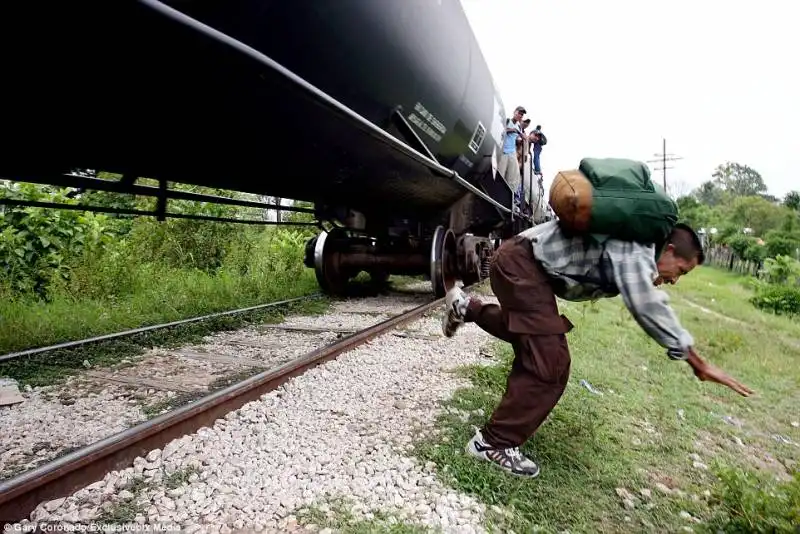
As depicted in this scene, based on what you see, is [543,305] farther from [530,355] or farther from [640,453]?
[640,453]

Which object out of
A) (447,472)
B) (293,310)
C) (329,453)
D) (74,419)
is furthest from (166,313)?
(447,472)

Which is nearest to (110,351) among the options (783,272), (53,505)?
(53,505)

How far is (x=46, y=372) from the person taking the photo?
10.2 feet

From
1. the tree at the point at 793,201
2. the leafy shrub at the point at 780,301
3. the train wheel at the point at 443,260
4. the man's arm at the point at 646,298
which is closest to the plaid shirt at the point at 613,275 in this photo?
the man's arm at the point at 646,298

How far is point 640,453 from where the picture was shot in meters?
2.52

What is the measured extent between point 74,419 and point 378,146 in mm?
2361

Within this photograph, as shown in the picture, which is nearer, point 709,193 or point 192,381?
point 192,381

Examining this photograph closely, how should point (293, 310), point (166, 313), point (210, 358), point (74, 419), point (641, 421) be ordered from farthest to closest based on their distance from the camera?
1. point (293, 310)
2. point (166, 313)
3. point (210, 358)
4. point (641, 421)
5. point (74, 419)

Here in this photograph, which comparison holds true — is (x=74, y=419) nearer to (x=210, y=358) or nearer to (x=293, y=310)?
(x=210, y=358)

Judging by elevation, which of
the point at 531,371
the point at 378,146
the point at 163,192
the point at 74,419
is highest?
the point at 378,146

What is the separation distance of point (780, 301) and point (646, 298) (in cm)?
1629

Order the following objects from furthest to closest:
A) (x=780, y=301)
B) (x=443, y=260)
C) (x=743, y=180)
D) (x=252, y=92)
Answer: (x=743, y=180) < (x=780, y=301) < (x=443, y=260) < (x=252, y=92)

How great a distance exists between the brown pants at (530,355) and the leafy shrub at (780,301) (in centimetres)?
1546

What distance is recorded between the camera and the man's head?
6.97ft
